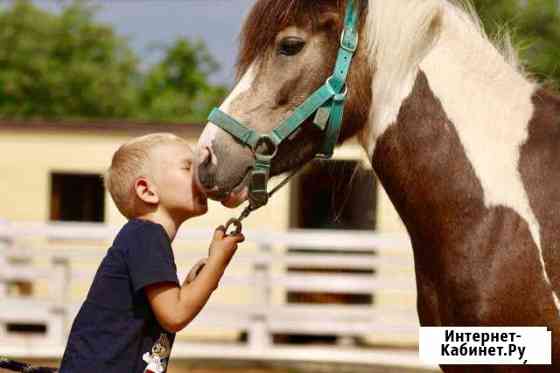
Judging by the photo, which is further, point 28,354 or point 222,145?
point 28,354

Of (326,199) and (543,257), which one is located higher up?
(326,199)

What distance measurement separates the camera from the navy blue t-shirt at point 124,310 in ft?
7.44

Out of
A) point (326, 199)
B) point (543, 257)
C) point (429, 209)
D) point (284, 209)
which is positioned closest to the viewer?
point (543, 257)

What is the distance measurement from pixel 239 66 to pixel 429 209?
2.68ft

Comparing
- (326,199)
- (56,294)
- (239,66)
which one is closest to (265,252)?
(56,294)

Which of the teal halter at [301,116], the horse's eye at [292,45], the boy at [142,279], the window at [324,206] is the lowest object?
the boy at [142,279]

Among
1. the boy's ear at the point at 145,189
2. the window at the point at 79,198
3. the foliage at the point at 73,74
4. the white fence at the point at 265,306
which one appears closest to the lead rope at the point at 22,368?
the boy's ear at the point at 145,189

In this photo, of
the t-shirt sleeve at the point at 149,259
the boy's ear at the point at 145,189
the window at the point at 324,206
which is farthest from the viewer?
the window at the point at 324,206

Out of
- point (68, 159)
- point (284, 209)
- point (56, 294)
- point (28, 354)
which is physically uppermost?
point (68, 159)

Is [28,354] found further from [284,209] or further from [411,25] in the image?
[411,25]

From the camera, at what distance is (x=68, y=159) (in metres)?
11.0

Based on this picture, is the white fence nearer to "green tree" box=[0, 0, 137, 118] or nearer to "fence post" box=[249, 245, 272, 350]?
"fence post" box=[249, 245, 272, 350]

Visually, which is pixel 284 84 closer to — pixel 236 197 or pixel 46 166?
pixel 236 197

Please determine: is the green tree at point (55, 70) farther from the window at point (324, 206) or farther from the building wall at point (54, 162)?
the window at point (324, 206)
